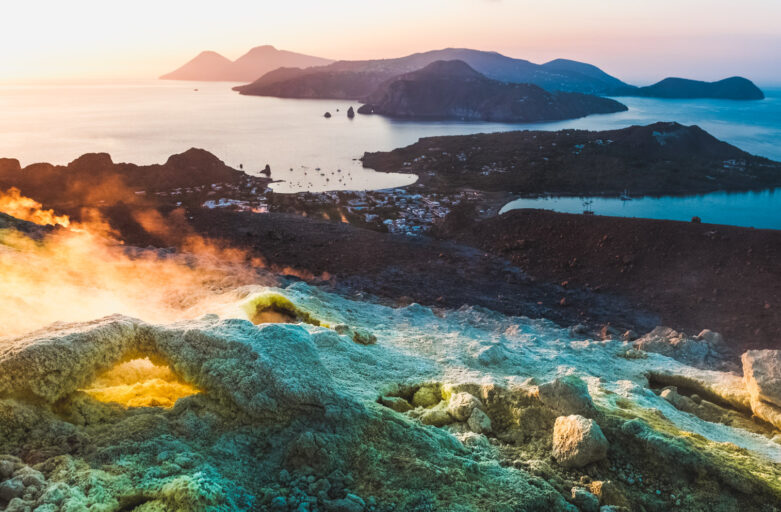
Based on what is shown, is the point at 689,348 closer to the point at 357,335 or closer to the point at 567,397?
the point at 567,397

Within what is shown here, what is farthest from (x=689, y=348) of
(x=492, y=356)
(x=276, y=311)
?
(x=276, y=311)

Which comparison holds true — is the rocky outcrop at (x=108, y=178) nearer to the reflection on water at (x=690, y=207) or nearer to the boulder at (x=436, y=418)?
the reflection on water at (x=690, y=207)

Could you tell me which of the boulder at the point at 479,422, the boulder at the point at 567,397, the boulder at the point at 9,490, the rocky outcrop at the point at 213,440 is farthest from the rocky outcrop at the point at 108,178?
the boulder at the point at 567,397

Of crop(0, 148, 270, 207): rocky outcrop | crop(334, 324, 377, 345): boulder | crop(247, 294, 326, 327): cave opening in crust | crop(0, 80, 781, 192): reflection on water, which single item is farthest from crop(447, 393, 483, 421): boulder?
crop(0, 80, 781, 192): reflection on water

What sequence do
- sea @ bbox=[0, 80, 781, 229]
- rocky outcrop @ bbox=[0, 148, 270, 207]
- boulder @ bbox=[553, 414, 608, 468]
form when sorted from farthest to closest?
sea @ bbox=[0, 80, 781, 229], rocky outcrop @ bbox=[0, 148, 270, 207], boulder @ bbox=[553, 414, 608, 468]

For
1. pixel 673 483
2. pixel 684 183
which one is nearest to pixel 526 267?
pixel 673 483

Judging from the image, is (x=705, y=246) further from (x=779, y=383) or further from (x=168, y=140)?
(x=168, y=140)

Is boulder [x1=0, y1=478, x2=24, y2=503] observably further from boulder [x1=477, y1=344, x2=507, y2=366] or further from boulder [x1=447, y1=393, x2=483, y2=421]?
boulder [x1=477, y1=344, x2=507, y2=366]
